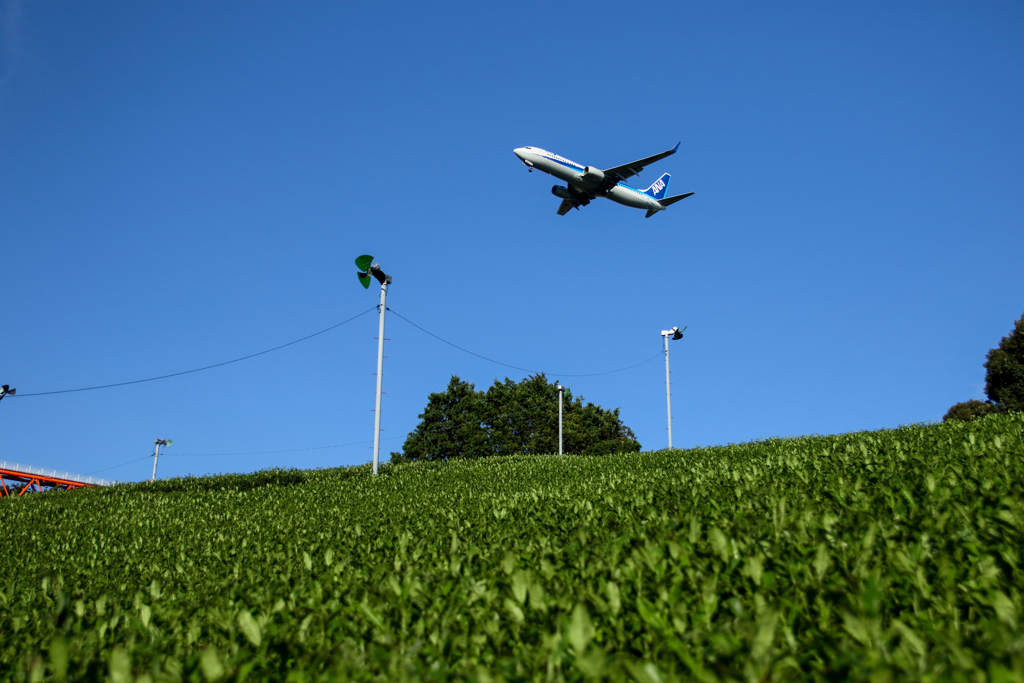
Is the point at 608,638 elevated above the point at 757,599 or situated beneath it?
situated beneath

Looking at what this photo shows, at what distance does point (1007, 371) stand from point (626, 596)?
57408 mm

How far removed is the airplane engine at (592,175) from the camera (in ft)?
135

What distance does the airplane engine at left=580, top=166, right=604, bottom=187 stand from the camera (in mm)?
41156

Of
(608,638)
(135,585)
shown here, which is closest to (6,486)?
(135,585)

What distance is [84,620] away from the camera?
488cm

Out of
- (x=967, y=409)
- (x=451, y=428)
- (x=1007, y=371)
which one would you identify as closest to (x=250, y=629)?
(x=1007, y=371)

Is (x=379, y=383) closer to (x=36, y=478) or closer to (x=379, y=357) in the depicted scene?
(x=379, y=357)

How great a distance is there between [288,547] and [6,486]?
2454 inches

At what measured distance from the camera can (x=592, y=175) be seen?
4131 centimetres

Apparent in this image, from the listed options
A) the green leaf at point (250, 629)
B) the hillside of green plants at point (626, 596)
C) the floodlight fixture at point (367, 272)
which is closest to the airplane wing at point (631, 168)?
the floodlight fixture at point (367, 272)

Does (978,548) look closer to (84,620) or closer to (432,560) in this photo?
(432,560)

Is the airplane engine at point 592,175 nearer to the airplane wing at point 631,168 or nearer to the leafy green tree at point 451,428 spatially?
the airplane wing at point 631,168

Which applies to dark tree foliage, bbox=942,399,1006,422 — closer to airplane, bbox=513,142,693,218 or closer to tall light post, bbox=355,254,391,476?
airplane, bbox=513,142,693,218

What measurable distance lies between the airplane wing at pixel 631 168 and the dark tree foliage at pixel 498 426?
123ft
